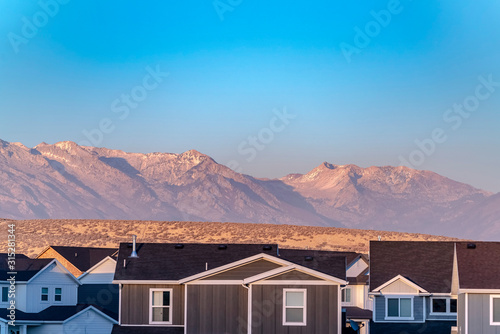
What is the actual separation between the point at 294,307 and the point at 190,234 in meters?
127

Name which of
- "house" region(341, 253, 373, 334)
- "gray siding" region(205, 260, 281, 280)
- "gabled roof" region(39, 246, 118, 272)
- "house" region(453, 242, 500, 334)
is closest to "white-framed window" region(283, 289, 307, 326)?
"gray siding" region(205, 260, 281, 280)

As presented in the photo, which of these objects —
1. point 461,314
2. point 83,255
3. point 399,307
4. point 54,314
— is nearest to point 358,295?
point 399,307

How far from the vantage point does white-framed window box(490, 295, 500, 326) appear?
37.8m

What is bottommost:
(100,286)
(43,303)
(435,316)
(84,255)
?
(435,316)

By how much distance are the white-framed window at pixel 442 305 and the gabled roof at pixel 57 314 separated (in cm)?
1668

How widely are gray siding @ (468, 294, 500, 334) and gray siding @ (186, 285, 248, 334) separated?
918 cm

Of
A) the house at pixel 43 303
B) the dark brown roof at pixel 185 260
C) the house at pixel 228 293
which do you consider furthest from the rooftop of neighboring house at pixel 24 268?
the house at pixel 228 293

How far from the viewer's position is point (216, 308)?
3888 centimetres

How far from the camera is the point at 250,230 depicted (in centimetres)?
16862

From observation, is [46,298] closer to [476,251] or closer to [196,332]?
[196,332]

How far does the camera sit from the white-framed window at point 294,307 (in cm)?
3738

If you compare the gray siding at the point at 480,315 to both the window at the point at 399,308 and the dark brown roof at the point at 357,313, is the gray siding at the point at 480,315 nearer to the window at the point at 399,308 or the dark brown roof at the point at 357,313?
the window at the point at 399,308

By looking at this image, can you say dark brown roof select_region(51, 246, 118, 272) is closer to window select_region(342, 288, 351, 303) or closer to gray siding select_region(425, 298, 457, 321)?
window select_region(342, 288, 351, 303)

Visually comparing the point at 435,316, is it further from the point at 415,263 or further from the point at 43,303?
the point at 43,303
